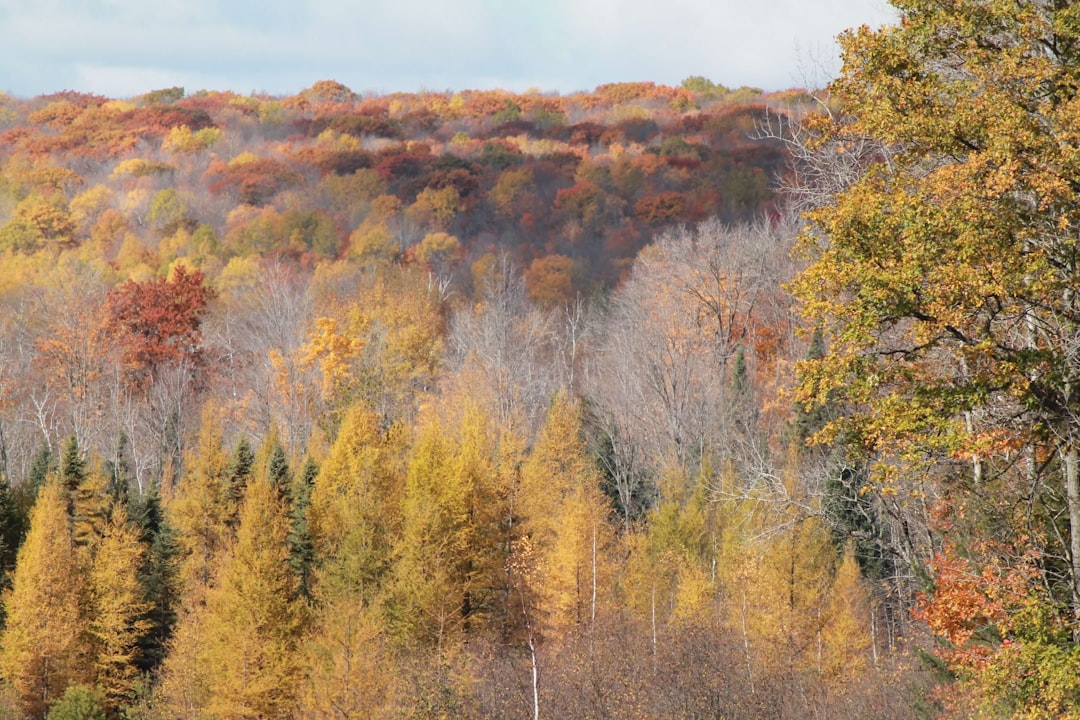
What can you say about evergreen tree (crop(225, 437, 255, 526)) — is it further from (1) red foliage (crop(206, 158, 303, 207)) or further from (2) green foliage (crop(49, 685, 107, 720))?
(1) red foliage (crop(206, 158, 303, 207))

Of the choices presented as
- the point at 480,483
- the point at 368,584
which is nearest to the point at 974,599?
the point at 368,584

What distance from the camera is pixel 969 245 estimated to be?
35.8ft

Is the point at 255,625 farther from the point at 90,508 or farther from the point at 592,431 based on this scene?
the point at 592,431

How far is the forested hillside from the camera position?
22.8 meters

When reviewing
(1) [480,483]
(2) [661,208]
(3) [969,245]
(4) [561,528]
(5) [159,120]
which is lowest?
(4) [561,528]

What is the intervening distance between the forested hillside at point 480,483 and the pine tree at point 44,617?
0.11 meters

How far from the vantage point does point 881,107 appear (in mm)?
11891

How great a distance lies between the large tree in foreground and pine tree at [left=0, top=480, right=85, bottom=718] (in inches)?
1302

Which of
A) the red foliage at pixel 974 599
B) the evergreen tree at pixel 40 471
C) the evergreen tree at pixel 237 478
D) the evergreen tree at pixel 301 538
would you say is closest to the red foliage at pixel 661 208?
the evergreen tree at pixel 40 471

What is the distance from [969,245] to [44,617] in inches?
1407

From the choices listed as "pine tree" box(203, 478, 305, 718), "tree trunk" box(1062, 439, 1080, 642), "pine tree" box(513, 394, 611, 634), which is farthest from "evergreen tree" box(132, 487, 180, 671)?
"tree trunk" box(1062, 439, 1080, 642)

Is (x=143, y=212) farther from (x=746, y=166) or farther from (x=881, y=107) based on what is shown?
(x=881, y=107)

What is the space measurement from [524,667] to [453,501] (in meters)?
6.36

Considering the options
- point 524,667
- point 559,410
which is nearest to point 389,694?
point 524,667
